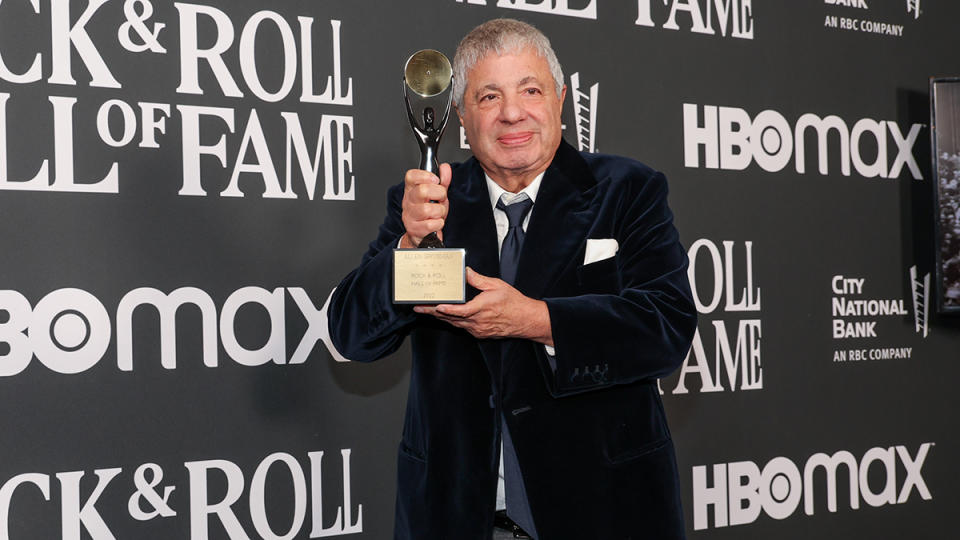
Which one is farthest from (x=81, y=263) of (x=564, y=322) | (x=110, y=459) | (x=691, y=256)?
(x=691, y=256)

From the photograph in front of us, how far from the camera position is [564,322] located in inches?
52.6

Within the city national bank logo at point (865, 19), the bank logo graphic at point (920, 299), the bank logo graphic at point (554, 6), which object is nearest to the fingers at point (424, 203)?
the bank logo graphic at point (554, 6)

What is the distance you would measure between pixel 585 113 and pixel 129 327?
1380mm

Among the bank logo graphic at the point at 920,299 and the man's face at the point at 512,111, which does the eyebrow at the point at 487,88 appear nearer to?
the man's face at the point at 512,111

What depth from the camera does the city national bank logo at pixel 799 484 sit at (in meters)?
2.79

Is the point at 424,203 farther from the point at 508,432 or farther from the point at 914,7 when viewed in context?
the point at 914,7

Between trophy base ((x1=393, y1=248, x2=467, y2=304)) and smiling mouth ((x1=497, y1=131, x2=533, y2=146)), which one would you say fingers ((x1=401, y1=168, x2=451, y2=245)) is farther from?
smiling mouth ((x1=497, y1=131, x2=533, y2=146))

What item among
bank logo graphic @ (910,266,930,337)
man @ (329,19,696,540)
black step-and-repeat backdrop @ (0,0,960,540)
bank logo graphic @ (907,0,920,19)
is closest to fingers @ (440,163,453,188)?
man @ (329,19,696,540)

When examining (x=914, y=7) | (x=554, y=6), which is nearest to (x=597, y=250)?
(x=554, y=6)

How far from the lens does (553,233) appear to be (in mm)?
1427

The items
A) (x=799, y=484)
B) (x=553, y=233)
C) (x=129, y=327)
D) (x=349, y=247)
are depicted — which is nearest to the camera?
(x=553, y=233)

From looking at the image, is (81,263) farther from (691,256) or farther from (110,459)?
(691,256)

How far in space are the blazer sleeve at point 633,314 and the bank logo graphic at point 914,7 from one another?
88.2 inches

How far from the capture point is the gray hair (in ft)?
4.84
